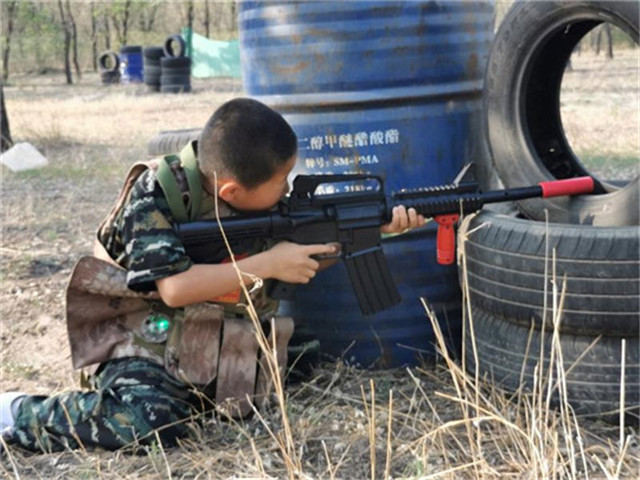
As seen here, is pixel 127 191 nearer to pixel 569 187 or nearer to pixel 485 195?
pixel 485 195

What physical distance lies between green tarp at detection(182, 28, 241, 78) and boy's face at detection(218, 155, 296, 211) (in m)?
30.6

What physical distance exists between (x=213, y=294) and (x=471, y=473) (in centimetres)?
97

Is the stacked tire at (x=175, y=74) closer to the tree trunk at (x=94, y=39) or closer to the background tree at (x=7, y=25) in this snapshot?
the background tree at (x=7, y=25)

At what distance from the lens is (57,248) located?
18.2 feet

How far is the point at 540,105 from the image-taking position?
10.9ft

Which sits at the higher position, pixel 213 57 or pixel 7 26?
pixel 7 26

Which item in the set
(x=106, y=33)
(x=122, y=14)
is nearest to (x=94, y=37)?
(x=106, y=33)

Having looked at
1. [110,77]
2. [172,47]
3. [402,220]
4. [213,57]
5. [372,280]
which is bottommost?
[372,280]

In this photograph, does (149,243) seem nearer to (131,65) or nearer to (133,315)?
(133,315)

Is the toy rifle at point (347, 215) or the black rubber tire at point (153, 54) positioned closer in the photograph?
the toy rifle at point (347, 215)

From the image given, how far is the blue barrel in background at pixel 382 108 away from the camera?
3225mm

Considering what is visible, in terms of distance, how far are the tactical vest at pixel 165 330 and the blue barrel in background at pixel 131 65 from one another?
85.9 feet

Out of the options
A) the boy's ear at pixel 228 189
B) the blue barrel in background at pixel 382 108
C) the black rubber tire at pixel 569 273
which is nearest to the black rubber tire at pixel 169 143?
the blue barrel in background at pixel 382 108

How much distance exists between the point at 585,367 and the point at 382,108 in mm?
1167
